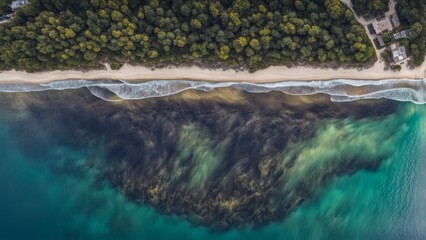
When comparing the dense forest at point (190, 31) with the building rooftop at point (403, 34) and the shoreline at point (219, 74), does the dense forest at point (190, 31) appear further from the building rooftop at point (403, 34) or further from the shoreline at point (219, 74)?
the building rooftop at point (403, 34)

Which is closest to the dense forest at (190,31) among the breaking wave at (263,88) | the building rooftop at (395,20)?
the breaking wave at (263,88)

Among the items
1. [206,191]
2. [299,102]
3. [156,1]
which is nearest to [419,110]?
[299,102]

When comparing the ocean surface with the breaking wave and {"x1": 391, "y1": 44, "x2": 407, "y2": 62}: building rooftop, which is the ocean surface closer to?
the breaking wave

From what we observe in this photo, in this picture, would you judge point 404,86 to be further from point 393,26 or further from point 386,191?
point 386,191

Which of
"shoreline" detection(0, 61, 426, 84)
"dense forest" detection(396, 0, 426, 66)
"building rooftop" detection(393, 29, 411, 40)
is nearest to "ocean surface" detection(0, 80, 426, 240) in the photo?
"shoreline" detection(0, 61, 426, 84)

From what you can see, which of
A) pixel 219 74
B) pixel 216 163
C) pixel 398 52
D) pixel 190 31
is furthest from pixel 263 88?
pixel 398 52

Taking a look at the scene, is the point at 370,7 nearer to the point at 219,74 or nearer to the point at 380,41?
the point at 380,41
